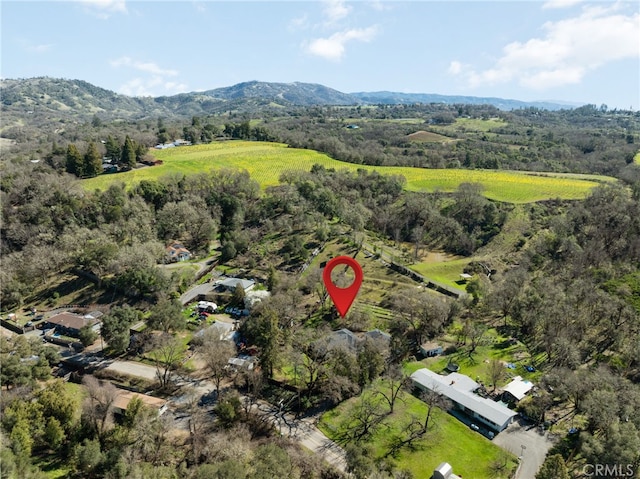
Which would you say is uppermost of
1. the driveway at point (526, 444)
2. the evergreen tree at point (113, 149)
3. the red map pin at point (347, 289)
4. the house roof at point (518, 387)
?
the evergreen tree at point (113, 149)

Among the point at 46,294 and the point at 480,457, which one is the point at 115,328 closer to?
the point at 46,294

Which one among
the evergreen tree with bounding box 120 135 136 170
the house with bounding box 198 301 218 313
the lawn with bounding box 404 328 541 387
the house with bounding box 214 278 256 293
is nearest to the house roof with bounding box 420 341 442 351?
the lawn with bounding box 404 328 541 387

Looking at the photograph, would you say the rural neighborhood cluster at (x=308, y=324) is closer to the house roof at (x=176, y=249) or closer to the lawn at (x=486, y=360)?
the lawn at (x=486, y=360)

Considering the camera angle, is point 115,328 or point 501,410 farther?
point 115,328

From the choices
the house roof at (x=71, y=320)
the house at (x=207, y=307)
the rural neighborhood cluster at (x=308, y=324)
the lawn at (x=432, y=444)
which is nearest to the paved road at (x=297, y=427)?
the rural neighborhood cluster at (x=308, y=324)

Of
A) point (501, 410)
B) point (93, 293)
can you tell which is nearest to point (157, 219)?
point (93, 293)

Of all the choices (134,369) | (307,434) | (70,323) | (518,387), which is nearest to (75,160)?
(70,323)
